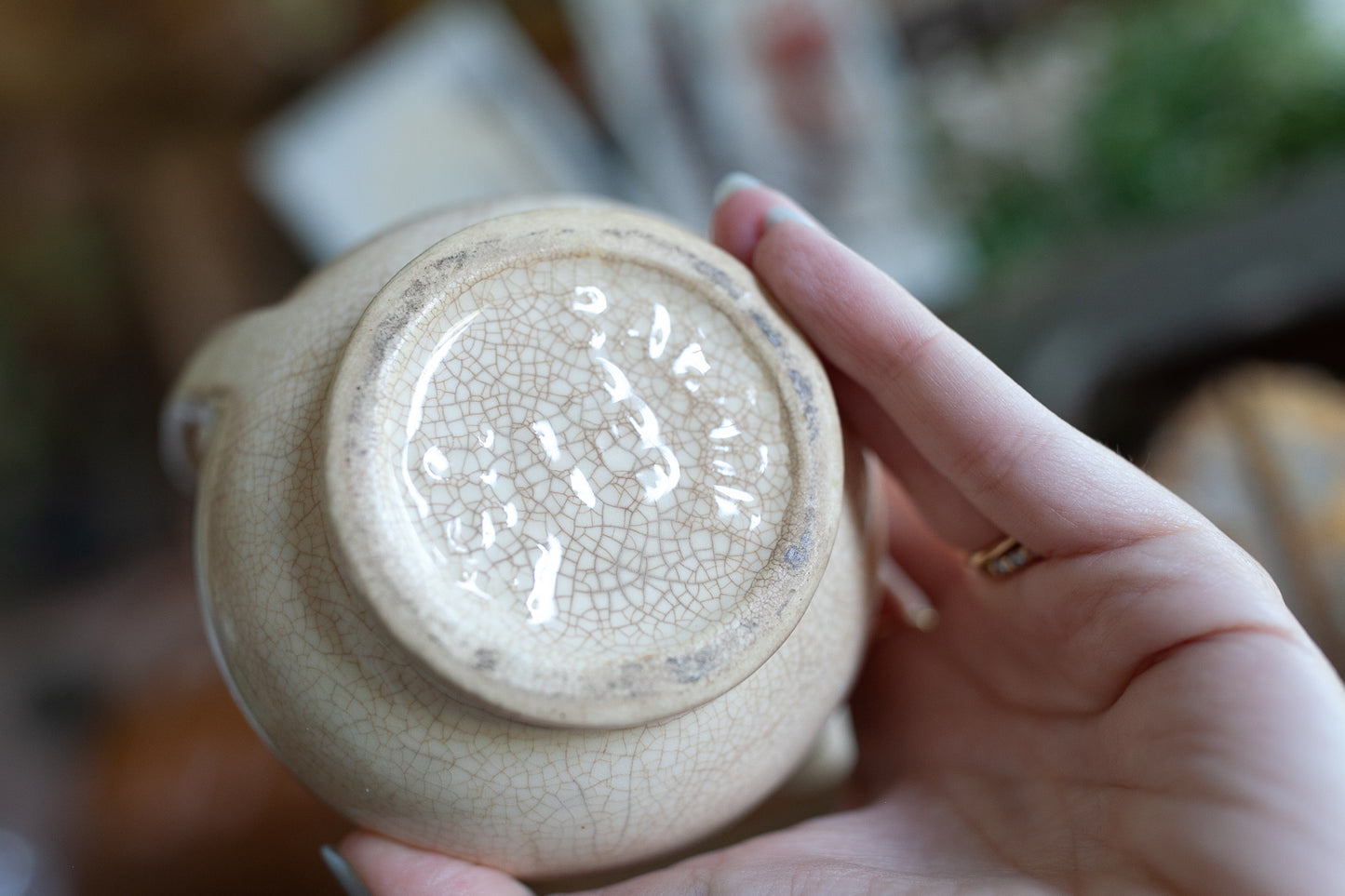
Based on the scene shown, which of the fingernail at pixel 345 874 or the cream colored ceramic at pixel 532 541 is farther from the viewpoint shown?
the fingernail at pixel 345 874

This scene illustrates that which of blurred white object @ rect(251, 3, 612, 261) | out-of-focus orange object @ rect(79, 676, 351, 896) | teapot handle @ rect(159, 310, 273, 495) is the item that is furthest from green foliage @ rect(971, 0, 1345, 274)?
out-of-focus orange object @ rect(79, 676, 351, 896)

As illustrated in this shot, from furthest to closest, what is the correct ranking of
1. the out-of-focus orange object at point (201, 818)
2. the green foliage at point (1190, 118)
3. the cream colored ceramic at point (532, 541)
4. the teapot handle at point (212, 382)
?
the green foliage at point (1190, 118)
the out-of-focus orange object at point (201, 818)
the teapot handle at point (212, 382)
the cream colored ceramic at point (532, 541)

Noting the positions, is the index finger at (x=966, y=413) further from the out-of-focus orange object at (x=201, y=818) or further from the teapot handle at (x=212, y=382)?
the out-of-focus orange object at (x=201, y=818)

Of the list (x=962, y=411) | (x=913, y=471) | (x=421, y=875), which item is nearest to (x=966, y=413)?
(x=962, y=411)

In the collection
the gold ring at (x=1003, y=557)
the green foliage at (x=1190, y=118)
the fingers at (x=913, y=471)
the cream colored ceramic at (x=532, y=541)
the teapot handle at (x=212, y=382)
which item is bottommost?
the green foliage at (x=1190, y=118)

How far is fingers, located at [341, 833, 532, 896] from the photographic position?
57 cm

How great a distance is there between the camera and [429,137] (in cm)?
142

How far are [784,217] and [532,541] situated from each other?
0.31 meters

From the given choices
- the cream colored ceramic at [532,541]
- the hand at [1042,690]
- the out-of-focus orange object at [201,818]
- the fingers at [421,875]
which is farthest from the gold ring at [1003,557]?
the out-of-focus orange object at [201,818]

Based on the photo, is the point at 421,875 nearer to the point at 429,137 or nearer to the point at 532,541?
the point at 532,541

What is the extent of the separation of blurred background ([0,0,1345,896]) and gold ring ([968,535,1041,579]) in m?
0.53

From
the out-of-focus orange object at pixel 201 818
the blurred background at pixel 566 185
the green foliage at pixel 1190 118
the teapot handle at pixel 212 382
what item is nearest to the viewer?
the teapot handle at pixel 212 382

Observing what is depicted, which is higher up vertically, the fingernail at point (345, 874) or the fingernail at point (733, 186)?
the fingernail at point (733, 186)

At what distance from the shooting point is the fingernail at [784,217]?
64 centimetres
